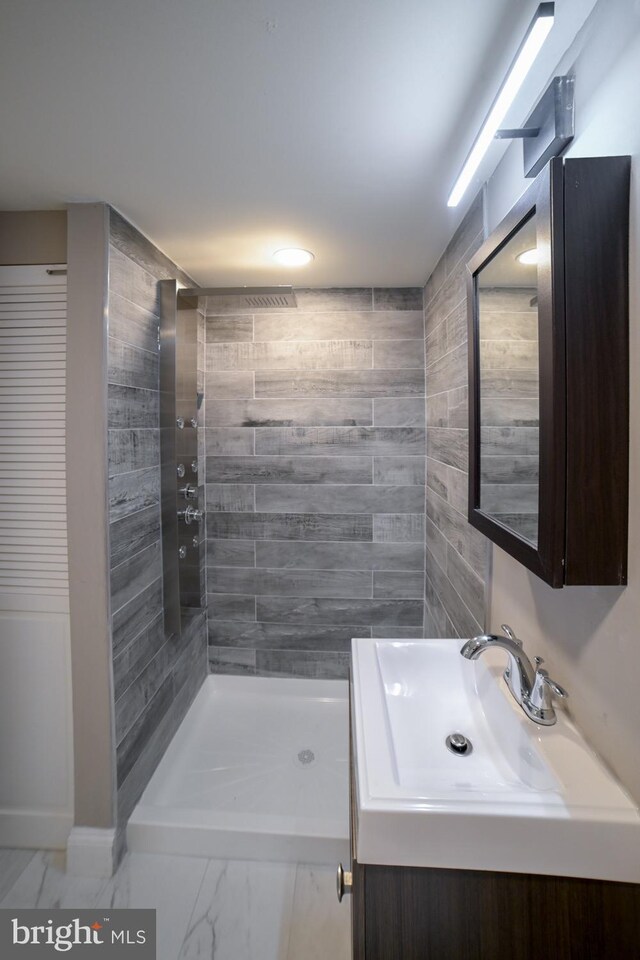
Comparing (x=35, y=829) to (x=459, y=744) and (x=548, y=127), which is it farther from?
(x=548, y=127)

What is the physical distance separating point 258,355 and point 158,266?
78 centimetres

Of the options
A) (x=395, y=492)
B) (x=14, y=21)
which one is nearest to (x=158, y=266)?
(x=14, y=21)

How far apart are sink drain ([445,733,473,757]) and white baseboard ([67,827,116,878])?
146 centimetres

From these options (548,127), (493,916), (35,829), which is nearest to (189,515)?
(35,829)

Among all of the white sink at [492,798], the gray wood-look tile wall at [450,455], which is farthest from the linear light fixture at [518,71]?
the white sink at [492,798]

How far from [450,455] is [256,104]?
4.89 ft

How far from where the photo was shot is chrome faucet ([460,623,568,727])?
105 cm

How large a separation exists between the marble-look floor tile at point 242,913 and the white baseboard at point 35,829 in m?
0.63

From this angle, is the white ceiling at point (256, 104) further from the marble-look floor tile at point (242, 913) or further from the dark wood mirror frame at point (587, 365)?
the marble-look floor tile at point (242, 913)

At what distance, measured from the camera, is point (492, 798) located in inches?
32.6

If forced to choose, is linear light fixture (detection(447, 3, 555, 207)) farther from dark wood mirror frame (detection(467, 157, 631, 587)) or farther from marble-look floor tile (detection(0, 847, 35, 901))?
marble-look floor tile (detection(0, 847, 35, 901))

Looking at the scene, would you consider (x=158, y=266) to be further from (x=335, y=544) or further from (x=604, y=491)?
(x=604, y=491)

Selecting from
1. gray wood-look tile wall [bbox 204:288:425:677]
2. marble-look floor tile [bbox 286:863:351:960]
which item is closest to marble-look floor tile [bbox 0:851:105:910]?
marble-look floor tile [bbox 286:863:351:960]

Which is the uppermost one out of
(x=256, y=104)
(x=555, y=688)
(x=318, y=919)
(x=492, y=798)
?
(x=256, y=104)
